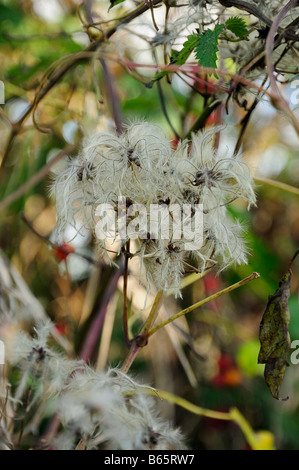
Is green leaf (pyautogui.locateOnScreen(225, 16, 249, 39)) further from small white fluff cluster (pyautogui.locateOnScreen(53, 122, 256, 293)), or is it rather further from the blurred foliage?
the blurred foliage

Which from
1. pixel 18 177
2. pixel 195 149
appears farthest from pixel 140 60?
pixel 195 149

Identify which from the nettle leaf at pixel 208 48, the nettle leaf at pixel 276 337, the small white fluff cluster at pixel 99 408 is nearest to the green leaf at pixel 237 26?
the nettle leaf at pixel 208 48

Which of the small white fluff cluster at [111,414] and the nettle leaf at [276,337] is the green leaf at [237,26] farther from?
the small white fluff cluster at [111,414]

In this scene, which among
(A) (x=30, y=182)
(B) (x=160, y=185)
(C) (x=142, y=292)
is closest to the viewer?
(B) (x=160, y=185)

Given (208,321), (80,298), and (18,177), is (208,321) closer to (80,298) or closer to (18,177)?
(80,298)

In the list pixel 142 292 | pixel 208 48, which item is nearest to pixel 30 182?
pixel 142 292

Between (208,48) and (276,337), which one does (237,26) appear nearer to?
(208,48)
